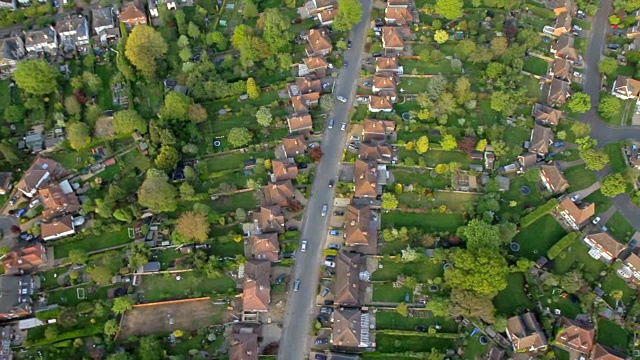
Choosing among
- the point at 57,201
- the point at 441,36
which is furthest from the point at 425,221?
the point at 57,201

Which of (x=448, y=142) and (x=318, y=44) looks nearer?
(x=448, y=142)

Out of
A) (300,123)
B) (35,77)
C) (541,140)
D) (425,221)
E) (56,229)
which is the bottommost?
(56,229)

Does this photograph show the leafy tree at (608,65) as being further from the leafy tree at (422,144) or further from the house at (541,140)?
the leafy tree at (422,144)

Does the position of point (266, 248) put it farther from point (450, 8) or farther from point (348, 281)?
point (450, 8)

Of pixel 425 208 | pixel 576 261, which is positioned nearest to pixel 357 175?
pixel 425 208

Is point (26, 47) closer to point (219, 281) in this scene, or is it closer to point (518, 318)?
point (219, 281)

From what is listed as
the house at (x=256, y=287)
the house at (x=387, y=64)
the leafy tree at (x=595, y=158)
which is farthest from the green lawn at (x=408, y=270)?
the house at (x=387, y=64)
